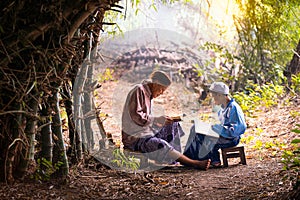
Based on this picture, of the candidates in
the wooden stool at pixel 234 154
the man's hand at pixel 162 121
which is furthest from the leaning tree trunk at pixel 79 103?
the wooden stool at pixel 234 154

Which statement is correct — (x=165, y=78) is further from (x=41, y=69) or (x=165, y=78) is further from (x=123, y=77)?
(x=123, y=77)

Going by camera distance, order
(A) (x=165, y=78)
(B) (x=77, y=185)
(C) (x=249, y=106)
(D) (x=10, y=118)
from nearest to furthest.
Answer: (D) (x=10, y=118), (B) (x=77, y=185), (A) (x=165, y=78), (C) (x=249, y=106)

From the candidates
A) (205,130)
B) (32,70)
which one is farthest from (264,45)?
(32,70)

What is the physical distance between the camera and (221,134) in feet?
14.7

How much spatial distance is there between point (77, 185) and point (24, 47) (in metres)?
1.28

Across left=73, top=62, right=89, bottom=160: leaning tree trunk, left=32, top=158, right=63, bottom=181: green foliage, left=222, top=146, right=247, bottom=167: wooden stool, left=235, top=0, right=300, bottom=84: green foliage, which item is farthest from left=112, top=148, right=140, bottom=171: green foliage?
left=235, top=0, right=300, bottom=84: green foliage

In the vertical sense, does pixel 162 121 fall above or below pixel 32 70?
below

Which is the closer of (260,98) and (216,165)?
(216,165)

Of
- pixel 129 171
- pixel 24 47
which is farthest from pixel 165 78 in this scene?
pixel 24 47

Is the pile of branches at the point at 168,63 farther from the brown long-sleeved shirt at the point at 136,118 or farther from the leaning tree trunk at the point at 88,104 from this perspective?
the leaning tree trunk at the point at 88,104

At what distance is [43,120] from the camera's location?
119 inches

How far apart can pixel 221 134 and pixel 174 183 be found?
3.43 ft

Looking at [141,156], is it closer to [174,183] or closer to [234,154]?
[174,183]

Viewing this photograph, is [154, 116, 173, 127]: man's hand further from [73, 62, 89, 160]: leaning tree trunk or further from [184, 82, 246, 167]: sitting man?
[73, 62, 89, 160]: leaning tree trunk
